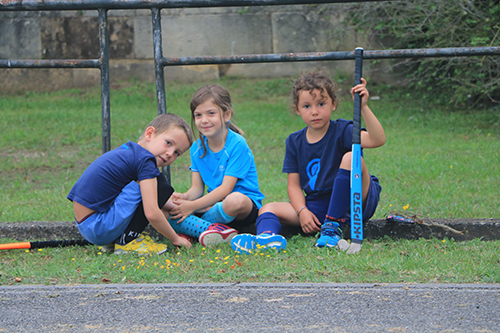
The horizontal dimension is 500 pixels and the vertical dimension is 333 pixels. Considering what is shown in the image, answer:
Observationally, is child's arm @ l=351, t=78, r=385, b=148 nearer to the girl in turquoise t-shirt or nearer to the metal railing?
the metal railing

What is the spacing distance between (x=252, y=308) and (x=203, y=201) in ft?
4.13

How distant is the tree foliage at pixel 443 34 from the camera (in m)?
7.22

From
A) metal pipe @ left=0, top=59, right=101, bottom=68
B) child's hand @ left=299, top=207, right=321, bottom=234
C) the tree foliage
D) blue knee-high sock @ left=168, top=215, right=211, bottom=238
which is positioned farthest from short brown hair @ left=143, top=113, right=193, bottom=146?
the tree foliage

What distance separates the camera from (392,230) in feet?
10.5

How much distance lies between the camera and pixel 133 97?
28.5 ft

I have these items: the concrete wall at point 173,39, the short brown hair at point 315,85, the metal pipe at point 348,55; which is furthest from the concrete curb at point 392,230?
the concrete wall at point 173,39

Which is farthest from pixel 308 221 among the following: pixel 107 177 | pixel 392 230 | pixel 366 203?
pixel 107 177

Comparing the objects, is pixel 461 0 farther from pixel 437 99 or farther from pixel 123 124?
pixel 123 124

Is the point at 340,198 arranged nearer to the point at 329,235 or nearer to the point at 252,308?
the point at 329,235

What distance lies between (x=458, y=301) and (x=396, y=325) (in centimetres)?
34

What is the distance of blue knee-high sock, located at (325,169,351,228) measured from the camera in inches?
117

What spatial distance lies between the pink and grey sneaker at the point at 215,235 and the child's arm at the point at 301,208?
1.31 ft

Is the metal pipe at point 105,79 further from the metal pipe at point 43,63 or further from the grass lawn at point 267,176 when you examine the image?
the grass lawn at point 267,176

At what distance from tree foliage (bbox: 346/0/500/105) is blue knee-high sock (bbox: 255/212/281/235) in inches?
190
